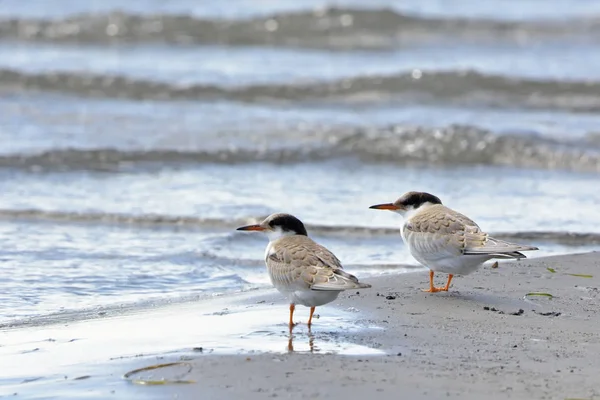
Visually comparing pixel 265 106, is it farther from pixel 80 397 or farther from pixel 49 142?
pixel 80 397

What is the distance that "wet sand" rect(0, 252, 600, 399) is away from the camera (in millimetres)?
4617

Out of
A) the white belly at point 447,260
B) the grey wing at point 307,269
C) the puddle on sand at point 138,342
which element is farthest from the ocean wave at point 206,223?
the grey wing at point 307,269

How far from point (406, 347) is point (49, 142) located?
8.10 m

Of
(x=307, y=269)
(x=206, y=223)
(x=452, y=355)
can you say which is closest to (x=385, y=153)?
(x=206, y=223)


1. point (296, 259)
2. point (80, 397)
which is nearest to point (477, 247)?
point (296, 259)

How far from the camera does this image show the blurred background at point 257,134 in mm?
8156

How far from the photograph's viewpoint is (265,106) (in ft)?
51.0

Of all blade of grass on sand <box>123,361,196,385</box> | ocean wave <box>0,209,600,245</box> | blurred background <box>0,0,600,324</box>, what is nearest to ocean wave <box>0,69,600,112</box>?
blurred background <box>0,0,600,324</box>

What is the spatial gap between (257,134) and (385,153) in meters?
1.71

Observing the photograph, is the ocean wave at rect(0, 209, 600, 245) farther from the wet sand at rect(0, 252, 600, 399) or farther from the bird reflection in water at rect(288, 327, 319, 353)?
the bird reflection in water at rect(288, 327, 319, 353)

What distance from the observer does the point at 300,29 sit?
72.7 ft

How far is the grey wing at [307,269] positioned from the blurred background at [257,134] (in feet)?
3.94

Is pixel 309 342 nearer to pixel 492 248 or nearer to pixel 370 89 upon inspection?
pixel 492 248

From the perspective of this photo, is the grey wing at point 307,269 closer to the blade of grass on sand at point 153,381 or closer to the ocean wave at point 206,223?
the blade of grass on sand at point 153,381
